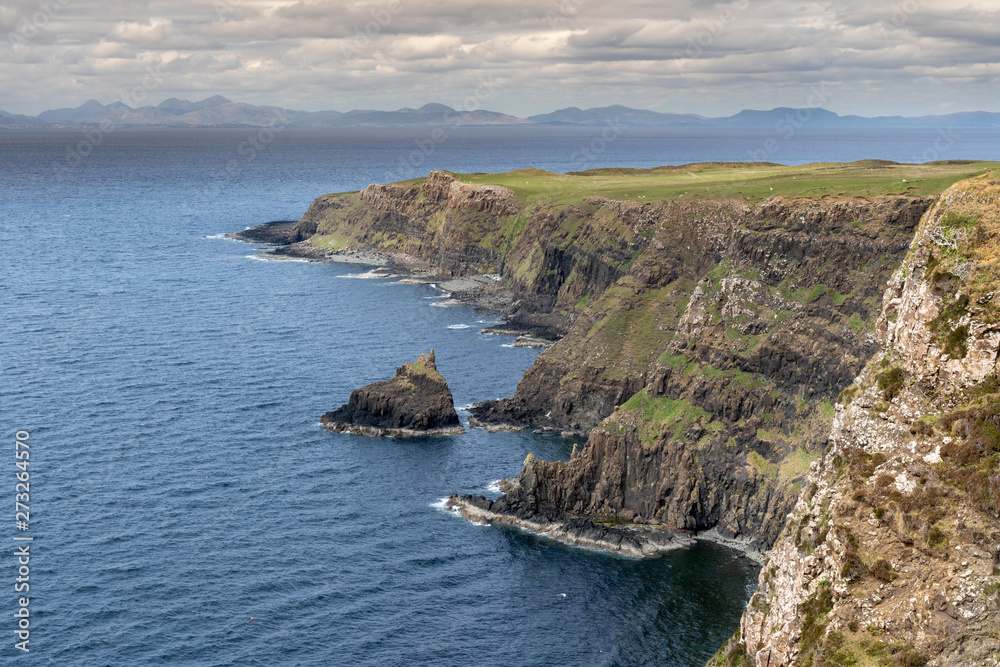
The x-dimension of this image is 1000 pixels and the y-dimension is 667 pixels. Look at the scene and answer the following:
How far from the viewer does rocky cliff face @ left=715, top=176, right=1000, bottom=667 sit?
35.5 meters

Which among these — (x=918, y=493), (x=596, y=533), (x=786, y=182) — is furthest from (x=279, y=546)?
(x=786, y=182)

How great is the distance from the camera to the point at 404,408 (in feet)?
386

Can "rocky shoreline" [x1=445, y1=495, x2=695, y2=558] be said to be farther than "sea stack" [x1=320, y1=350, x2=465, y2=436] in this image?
No

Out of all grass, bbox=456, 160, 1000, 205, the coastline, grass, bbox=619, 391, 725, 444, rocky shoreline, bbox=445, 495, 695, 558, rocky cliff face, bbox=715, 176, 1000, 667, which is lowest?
rocky shoreline, bbox=445, 495, 695, 558

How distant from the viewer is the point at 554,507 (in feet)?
307

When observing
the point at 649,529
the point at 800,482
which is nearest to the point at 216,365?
the point at 649,529

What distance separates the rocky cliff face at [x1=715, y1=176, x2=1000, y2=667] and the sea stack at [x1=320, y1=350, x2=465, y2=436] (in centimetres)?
7776

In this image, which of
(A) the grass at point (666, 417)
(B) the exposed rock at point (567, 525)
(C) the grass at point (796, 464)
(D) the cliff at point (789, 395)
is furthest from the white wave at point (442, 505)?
(C) the grass at point (796, 464)

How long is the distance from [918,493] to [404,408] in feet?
281

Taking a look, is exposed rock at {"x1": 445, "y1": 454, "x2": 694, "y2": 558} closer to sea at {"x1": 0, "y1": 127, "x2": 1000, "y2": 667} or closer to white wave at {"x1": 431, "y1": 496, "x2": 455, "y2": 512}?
white wave at {"x1": 431, "y1": 496, "x2": 455, "y2": 512}

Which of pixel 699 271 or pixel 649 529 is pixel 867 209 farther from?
pixel 649 529

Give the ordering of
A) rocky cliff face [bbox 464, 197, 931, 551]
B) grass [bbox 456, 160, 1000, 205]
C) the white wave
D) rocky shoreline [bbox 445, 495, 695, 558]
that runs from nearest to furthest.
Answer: rocky shoreline [bbox 445, 495, 695, 558] → rocky cliff face [bbox 464, 197, 931, 551] → the white wave → grass [bbox 456, 160, 1000, 205]

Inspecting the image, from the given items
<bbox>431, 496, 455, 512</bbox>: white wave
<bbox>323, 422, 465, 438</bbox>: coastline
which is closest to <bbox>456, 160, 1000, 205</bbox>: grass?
<bbox>323, 422, 465, 438</bbox>: coastline

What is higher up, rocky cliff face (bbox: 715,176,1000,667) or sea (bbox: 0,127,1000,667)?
rocky cliff face (bbox: 715,176,1000,667)
